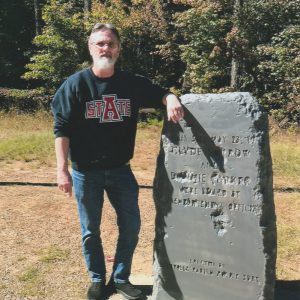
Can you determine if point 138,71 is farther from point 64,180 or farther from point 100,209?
point 64,180

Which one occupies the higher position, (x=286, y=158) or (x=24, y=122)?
(x=24, y=122)

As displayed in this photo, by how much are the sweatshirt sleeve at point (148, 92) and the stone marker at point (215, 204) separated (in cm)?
20

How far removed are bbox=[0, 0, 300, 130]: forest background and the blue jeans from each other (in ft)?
36.3

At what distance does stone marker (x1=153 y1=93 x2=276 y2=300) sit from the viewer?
330 centimetres

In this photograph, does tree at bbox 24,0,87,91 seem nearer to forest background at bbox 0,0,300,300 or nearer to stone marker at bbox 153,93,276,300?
forest background at bbox 0,0,300,300

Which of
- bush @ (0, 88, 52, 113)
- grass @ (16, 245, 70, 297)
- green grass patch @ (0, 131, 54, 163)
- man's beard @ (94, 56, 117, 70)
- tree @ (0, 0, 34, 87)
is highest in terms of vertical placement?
tree @ (0, 0, 34, 87)

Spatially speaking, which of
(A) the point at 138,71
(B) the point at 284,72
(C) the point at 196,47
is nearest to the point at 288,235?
(B) the point at 284,72

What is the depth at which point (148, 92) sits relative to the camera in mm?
3592

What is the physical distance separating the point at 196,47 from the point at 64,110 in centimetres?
1297

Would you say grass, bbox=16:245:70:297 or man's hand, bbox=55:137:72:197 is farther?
grass, bbox=16:245:70:297

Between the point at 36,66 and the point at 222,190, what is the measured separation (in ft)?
50.9

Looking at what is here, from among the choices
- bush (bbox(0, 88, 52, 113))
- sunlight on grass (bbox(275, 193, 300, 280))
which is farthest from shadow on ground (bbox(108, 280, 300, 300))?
bush (bbox(0, 88, 52, 113))

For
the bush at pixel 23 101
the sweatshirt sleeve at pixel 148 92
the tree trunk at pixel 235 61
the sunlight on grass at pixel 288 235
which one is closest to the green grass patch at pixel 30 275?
the sweatshirt sleeve at pixel 148 92

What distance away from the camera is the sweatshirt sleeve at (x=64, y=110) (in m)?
3.37
